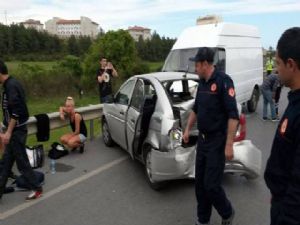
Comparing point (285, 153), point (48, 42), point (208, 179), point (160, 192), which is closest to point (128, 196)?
point (160, 192)

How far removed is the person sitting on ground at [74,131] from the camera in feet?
26.6

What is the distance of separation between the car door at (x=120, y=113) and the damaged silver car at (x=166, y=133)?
0.15 meters

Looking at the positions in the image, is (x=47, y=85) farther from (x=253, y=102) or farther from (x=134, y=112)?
(x=134, y=112)

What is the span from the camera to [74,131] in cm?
852

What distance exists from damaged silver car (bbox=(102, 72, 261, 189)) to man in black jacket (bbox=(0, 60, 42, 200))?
5.22 feet

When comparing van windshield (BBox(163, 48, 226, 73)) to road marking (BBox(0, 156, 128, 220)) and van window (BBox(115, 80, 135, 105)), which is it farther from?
road marking (BBox(0, 156, 128, 220))

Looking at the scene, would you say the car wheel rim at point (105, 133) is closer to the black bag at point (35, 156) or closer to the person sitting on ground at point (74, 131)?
the person sitting on ground at point (74, 131)

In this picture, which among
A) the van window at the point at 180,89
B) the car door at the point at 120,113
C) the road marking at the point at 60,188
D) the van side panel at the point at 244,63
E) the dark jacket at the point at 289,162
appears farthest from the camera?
the van side panel at the point at 244,63

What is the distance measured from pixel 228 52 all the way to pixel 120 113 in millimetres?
5545

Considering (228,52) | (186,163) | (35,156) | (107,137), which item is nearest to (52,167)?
(35,156)

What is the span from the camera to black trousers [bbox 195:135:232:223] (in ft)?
13.5

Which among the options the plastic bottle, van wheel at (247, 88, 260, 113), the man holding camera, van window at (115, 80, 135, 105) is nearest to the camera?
the plastic bottle

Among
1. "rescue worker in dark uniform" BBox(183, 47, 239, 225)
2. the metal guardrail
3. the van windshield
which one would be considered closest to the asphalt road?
"rescue worker in dark uniform" BBox(183, 47, 239, 225)

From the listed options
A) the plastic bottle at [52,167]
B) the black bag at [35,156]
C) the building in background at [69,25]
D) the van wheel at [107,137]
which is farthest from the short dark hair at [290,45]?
the building in background at [69,25]
